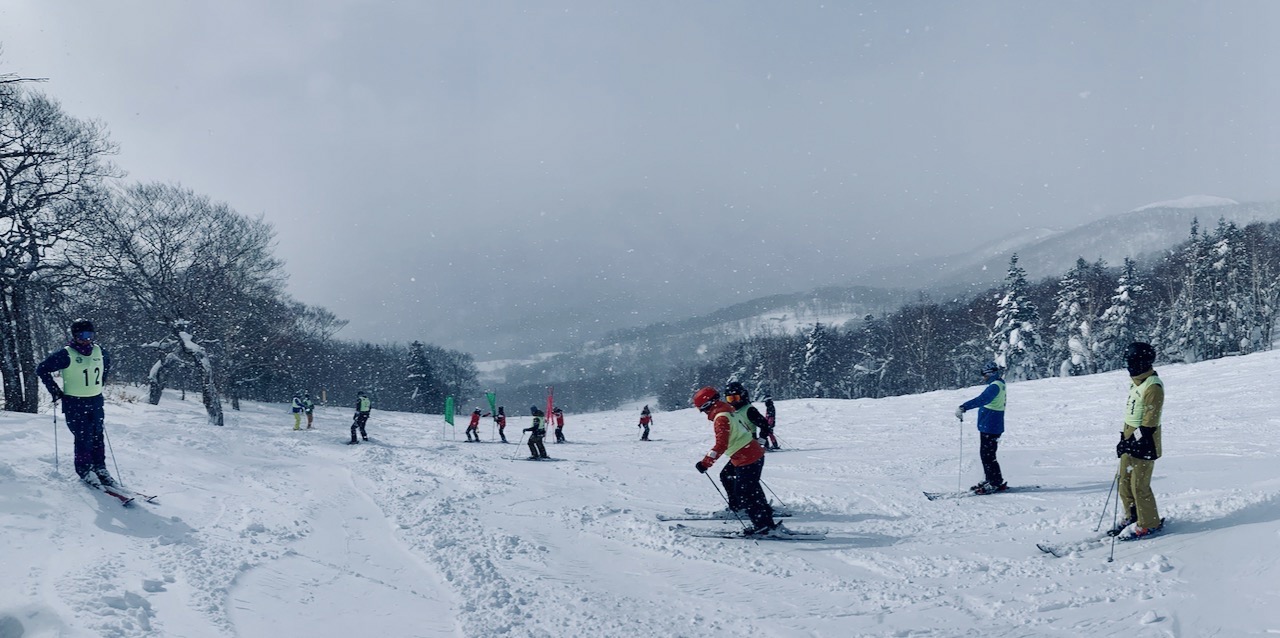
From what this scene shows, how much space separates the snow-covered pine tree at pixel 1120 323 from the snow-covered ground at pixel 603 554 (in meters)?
40.8

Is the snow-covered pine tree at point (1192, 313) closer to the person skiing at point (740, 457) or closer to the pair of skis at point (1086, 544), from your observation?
the pair of skis at point (1086, 544)

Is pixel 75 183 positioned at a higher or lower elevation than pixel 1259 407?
higher

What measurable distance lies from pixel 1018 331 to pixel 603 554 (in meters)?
45.5

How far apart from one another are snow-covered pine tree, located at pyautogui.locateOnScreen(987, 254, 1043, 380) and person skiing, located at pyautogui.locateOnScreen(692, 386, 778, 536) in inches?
1699

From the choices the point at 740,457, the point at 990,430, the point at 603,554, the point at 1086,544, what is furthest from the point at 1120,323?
the point at 603,554

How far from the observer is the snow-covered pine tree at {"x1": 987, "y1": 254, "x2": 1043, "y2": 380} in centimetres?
4284

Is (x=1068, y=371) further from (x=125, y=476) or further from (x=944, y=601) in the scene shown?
(x=125, y=476)

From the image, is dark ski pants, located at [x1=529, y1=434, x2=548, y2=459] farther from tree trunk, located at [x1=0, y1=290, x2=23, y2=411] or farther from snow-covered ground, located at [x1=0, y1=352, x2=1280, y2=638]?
tree trunk, located at [x1=0, y1=290, x2=23, y2=411]

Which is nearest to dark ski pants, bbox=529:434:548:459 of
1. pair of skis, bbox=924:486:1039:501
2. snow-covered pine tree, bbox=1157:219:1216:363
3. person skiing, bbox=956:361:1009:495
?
pair of skis, bbox=924:486:1039:501

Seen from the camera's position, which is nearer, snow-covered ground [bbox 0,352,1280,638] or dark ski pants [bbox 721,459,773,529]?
snow-covered ground [bbox 0,352,1280,638]

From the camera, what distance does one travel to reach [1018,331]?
42.9 m

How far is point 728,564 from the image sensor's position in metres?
5.94

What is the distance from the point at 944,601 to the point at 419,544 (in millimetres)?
5197

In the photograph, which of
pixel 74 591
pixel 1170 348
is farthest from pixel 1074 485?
pixel 1170 348
